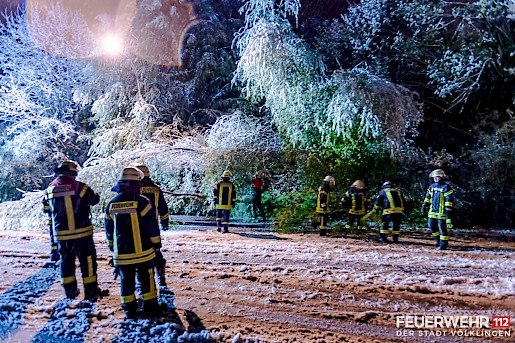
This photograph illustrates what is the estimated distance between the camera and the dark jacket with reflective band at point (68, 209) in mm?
4258

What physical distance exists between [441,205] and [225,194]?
5.08 meters

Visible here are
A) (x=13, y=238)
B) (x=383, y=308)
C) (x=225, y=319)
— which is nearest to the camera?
(x=225, y=319)

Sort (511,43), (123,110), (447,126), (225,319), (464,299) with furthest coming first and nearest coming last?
(123,110)
(447,126)
(511,43)
(464,299)
(225,319)

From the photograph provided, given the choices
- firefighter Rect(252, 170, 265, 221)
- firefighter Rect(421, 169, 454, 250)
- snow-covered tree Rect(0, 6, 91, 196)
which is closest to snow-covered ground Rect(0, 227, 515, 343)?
firefighter Rect(421, 169, 454, 250)

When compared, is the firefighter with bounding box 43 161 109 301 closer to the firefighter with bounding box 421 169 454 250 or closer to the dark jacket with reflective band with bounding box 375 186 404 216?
the dark jacket with reflective band with bounding box 375 186 404 216

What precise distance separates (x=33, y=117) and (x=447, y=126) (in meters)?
17.3

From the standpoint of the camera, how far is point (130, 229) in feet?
12.1

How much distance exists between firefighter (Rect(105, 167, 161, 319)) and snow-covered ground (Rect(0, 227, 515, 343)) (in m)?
0.28

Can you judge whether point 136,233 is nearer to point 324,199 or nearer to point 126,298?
point 126,298

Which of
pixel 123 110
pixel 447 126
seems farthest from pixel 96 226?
pixel 447 126

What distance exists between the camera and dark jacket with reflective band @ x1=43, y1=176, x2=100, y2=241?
14.0 ft

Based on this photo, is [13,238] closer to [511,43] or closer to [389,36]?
[389,36]

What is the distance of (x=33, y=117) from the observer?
1472 centimetres

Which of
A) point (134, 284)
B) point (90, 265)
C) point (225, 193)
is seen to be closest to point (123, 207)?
point (134, 284)
